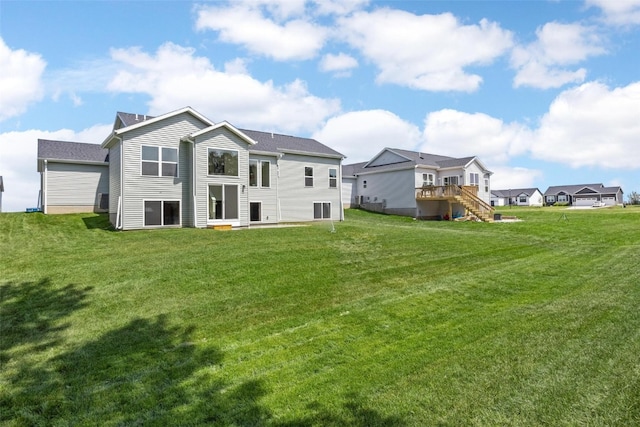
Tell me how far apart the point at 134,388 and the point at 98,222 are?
18188mm

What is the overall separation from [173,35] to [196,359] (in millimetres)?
11958

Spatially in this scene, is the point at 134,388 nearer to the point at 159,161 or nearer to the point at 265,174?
the point at 159,161

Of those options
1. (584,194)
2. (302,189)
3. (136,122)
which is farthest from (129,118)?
(584,194)

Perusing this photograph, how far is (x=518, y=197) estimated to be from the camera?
303ft

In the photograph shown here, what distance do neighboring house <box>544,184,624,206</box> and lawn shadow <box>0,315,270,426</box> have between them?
9122 centimetres

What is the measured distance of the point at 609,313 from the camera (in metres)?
6.58

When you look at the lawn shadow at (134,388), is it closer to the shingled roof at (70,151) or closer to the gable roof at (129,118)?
the gable roof at (129,118)

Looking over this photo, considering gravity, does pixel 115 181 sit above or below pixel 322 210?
above

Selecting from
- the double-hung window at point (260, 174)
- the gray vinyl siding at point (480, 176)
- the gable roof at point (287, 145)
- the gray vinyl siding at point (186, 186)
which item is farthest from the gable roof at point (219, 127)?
the gray vinyl siding at point (480, 176)

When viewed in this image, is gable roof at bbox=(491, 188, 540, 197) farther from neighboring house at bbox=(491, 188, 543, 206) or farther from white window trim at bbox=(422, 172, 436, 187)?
white window trim at bbox=(422, 172, 436, 187)

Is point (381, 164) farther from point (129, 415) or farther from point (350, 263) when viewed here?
point (129, 415)

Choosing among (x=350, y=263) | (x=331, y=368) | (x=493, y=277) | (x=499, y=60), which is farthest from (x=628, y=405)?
(x=499, y=60)

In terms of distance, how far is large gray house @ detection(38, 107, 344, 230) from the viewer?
17.8 metres

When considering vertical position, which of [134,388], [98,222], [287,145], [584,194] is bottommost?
[134,388]
